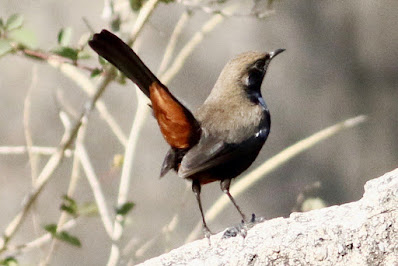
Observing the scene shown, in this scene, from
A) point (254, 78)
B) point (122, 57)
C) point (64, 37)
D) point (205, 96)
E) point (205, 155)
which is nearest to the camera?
point (122, 57)

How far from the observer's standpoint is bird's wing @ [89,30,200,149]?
3.41 m

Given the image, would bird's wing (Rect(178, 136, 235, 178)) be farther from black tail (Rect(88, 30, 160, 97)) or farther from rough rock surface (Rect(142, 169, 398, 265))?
rough rock surface (Rect(142, 169, 398, 265))

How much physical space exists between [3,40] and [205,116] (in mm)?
885

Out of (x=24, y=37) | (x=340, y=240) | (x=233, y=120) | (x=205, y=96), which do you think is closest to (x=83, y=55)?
(x=24, y=37)

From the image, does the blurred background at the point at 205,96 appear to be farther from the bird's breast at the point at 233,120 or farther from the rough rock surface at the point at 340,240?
the rough rock surface at the point at 340,240

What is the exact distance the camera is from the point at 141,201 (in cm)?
546

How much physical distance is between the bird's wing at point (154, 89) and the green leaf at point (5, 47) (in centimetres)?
35

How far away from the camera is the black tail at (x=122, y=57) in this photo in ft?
11.1

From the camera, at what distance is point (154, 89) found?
3500mm

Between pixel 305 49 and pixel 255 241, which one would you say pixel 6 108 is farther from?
pixel 255 241

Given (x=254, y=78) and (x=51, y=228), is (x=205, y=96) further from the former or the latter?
(x=51, y=228)

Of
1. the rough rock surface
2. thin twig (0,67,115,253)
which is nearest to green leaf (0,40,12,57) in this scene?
thin twig (0,67,115,253)

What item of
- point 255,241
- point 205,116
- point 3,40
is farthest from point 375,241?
point 3,40

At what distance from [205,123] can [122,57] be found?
1.64 ft
